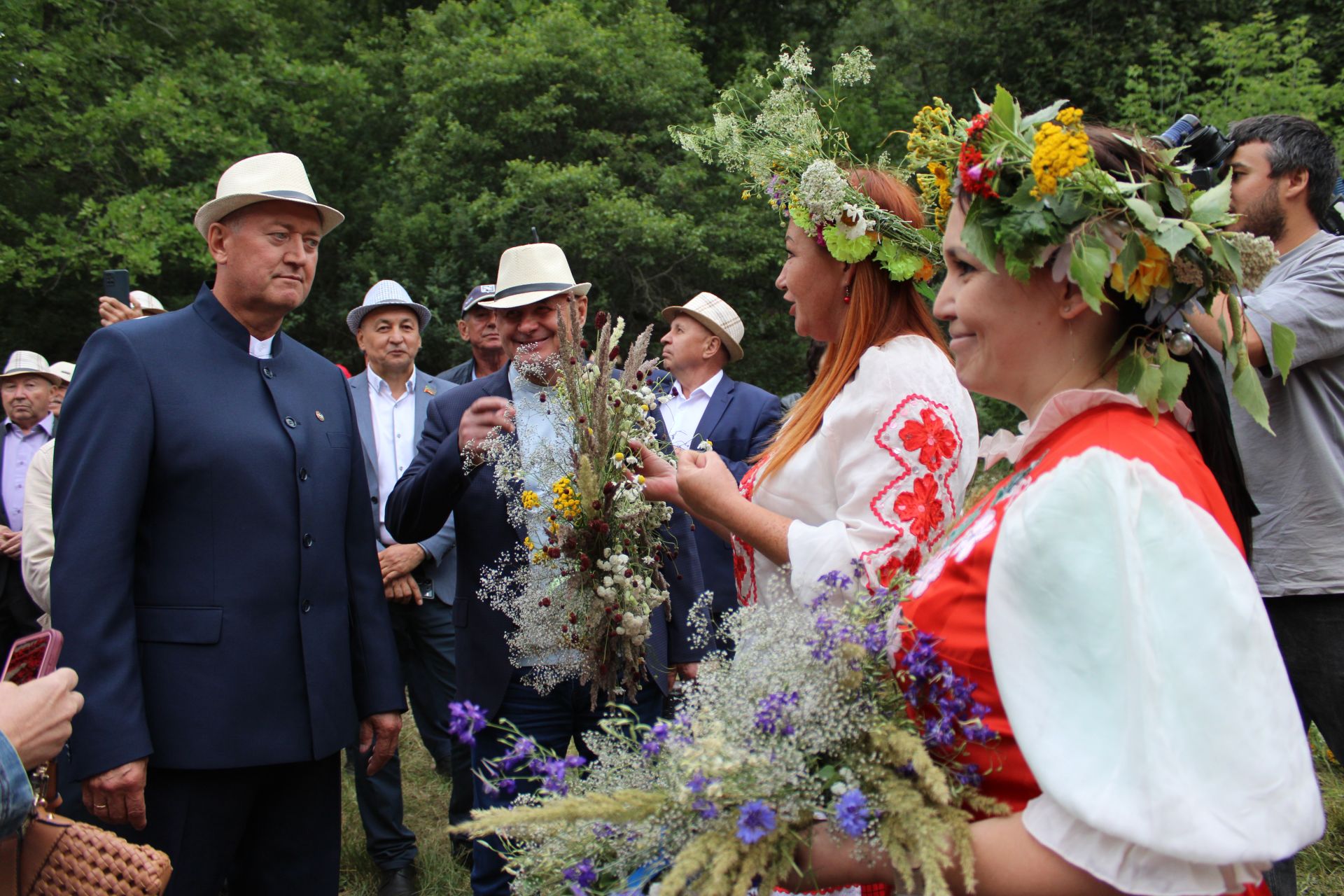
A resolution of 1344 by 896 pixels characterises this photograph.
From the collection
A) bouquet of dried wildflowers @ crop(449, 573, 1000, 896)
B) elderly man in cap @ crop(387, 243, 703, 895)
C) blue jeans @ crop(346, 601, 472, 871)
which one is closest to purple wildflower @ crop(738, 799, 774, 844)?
bouquet of dried wildflowers @ crop(449, 573, 1000, 896)

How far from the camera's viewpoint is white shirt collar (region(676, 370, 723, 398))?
598cm

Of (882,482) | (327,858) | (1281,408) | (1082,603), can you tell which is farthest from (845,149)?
(327,858)

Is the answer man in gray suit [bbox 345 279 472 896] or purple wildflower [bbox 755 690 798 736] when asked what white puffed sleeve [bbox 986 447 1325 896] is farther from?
man in gray suit [bbox 345 279 472 896]

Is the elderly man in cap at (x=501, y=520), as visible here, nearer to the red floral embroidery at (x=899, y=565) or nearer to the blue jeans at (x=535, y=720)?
the blue jeans at (x=535, y=720)

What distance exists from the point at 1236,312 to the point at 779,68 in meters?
1.67

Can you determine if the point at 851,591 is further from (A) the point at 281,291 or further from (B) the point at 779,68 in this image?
(A) the point at 281,291

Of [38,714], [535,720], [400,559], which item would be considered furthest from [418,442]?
[38,714]

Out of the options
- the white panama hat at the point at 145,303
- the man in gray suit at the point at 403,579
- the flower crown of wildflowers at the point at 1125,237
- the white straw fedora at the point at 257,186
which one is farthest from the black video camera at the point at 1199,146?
the white panama hat at the point at 145,303

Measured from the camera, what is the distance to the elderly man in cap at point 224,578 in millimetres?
2639

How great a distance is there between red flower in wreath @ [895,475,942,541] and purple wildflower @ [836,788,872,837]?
0.89 m

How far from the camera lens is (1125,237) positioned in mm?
1587

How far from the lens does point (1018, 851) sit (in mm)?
1369

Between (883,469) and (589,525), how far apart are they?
100 cm

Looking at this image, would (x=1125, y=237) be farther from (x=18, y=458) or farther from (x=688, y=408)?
(x=18, y=458)
